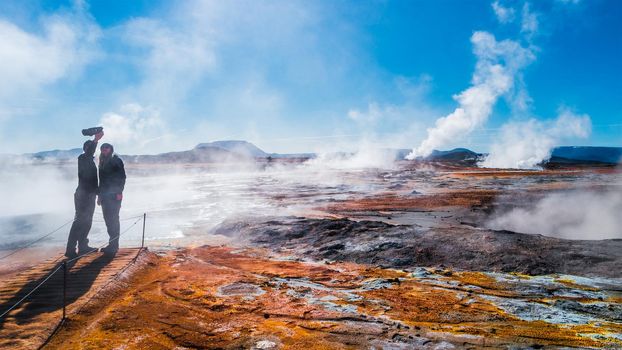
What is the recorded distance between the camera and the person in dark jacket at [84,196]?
6246 mm

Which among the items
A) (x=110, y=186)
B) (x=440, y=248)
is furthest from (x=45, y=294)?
(x=440, y=248)

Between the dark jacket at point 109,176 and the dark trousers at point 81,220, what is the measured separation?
0.24 meters

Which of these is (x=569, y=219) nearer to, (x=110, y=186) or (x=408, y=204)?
(x=408, y=204)

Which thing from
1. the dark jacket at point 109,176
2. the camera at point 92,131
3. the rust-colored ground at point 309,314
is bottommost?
the rust-colored ground at point 309,314

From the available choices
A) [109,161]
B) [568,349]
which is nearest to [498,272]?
[568,349]

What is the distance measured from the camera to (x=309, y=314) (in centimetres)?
440

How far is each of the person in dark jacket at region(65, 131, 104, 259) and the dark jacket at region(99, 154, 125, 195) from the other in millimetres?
115

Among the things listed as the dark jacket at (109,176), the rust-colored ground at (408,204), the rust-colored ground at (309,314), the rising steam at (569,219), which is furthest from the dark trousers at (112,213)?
the rising steam at (569,219)

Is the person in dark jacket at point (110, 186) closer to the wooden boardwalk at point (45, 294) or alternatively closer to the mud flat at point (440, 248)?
the wooden boardwalk at point (45, 294)

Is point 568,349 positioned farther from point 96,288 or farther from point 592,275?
point 96,288

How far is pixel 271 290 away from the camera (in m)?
5.36

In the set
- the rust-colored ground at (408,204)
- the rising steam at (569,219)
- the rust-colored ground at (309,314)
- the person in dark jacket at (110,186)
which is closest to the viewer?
the rust-colored ground at (309,314)

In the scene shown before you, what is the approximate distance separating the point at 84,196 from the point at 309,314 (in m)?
4.74

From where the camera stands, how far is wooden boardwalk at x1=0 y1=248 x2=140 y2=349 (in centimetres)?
344
